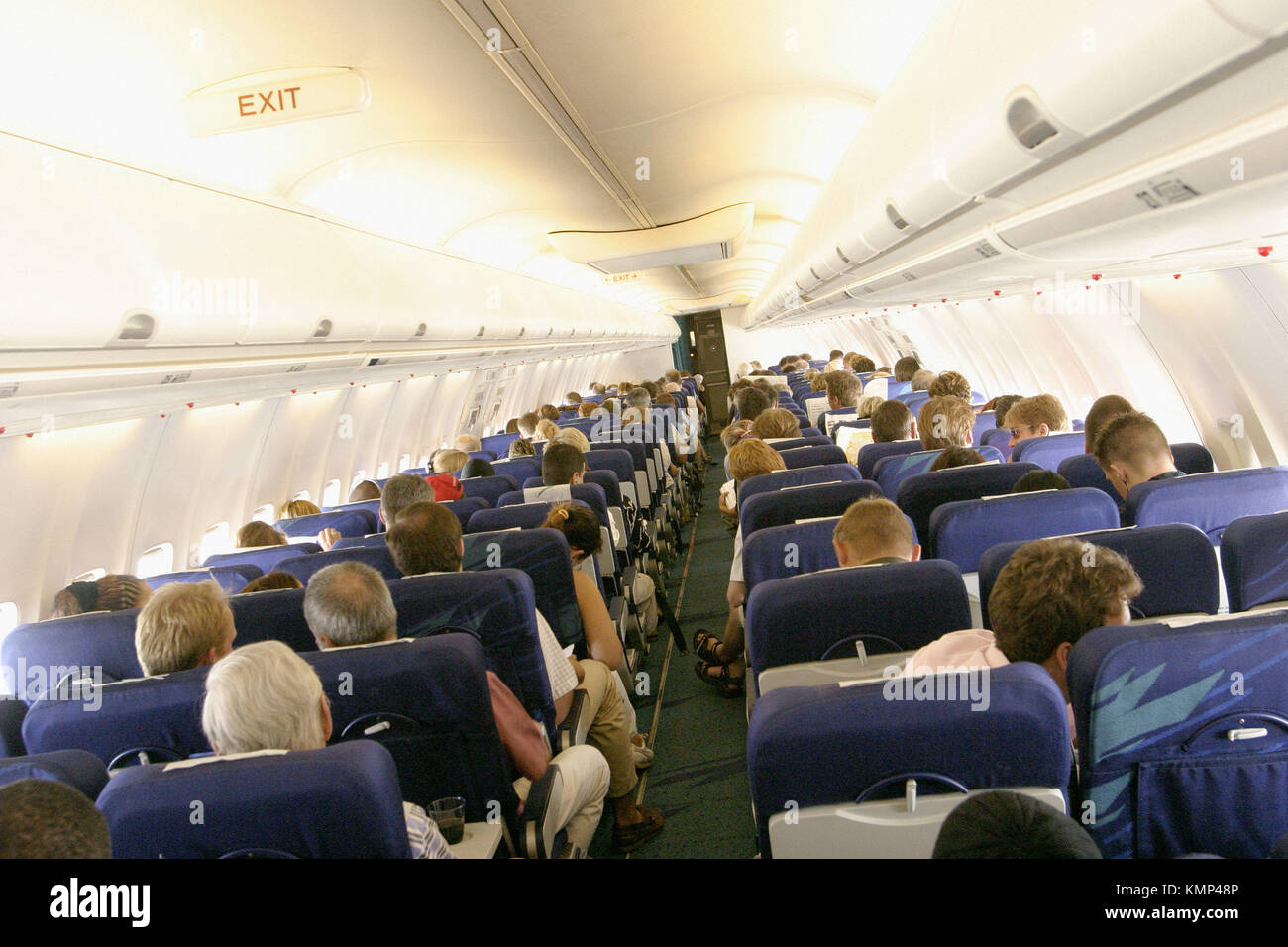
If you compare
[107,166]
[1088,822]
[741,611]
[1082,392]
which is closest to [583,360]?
[1082,392]

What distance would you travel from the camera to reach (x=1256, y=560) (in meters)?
3.29

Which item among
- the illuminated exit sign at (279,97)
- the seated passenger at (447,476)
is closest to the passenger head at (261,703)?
the illuminated exit sign at (279,97)

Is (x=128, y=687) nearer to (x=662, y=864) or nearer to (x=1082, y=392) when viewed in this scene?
(x=662, y=864)

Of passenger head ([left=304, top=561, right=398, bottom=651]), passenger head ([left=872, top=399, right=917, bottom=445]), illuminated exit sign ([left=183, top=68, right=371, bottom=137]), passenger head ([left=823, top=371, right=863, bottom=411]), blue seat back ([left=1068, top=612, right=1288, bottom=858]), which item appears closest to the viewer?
blue seat back ([left=1068, top=612, right=1288, bottom=858])

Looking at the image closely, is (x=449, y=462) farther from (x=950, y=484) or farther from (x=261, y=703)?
(x=261, y=703)

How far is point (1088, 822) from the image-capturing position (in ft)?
7.37

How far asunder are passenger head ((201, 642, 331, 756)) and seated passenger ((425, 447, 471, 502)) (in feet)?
16.9

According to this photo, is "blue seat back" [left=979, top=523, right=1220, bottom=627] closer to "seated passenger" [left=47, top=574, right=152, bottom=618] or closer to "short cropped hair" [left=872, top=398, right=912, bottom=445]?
"short cropped hair" [left=872, top=398, right=912, bottom=445]

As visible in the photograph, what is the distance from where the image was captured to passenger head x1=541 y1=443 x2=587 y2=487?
730cm

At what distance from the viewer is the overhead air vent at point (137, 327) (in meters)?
3.43

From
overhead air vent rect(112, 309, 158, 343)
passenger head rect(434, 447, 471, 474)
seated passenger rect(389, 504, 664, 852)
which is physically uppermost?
overhead air vent rect(112, 309, 158, 343)

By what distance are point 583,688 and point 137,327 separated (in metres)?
2.56

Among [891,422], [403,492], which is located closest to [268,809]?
[403,492]

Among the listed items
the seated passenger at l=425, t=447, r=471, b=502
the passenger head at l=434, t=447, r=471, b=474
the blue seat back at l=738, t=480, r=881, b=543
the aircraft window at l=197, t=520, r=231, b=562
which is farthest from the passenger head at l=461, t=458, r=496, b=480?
the blue seat back at l=738, t=480, r=881, b=543
